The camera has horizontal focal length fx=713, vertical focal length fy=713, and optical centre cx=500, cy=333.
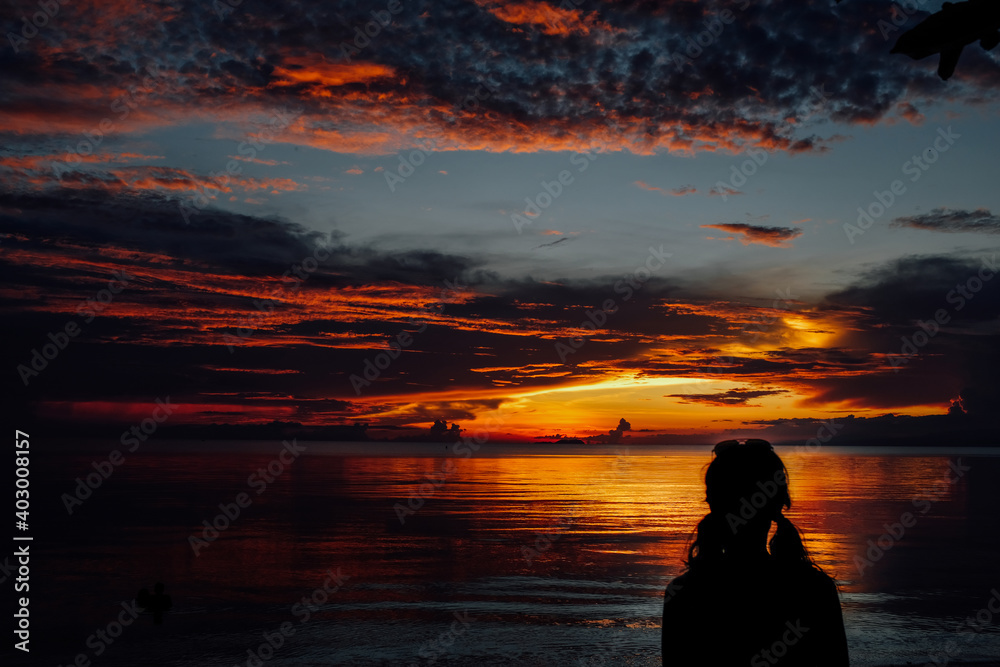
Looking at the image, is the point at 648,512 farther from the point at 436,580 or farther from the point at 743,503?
the point at 743,503

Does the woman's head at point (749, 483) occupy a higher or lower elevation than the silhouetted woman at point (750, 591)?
higher

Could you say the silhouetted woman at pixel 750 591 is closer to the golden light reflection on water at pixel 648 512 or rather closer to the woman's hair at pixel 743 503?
the woman's hair at pixel 743 503

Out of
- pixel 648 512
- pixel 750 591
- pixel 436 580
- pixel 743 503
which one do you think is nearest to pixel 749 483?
pixel 743 503

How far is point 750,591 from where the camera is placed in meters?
2.53

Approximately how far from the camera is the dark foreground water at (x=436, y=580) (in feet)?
55.5

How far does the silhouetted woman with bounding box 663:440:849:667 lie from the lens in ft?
8.14

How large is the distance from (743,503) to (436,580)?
22763 mm

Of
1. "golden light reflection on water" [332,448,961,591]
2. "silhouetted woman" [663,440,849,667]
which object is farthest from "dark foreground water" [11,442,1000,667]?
"silhouetted woman" [663,440,849,667]

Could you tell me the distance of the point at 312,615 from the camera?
19.5 meters

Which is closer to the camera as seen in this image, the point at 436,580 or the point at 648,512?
the point at 436,580

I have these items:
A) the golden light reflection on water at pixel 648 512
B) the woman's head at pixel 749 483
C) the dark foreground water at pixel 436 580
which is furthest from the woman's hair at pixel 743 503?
the golden light reflection on water at pixel 648 512

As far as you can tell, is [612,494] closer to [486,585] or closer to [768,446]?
[486,585]

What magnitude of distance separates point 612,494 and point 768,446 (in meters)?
58.9

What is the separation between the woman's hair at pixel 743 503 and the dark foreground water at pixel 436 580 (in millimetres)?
14643
